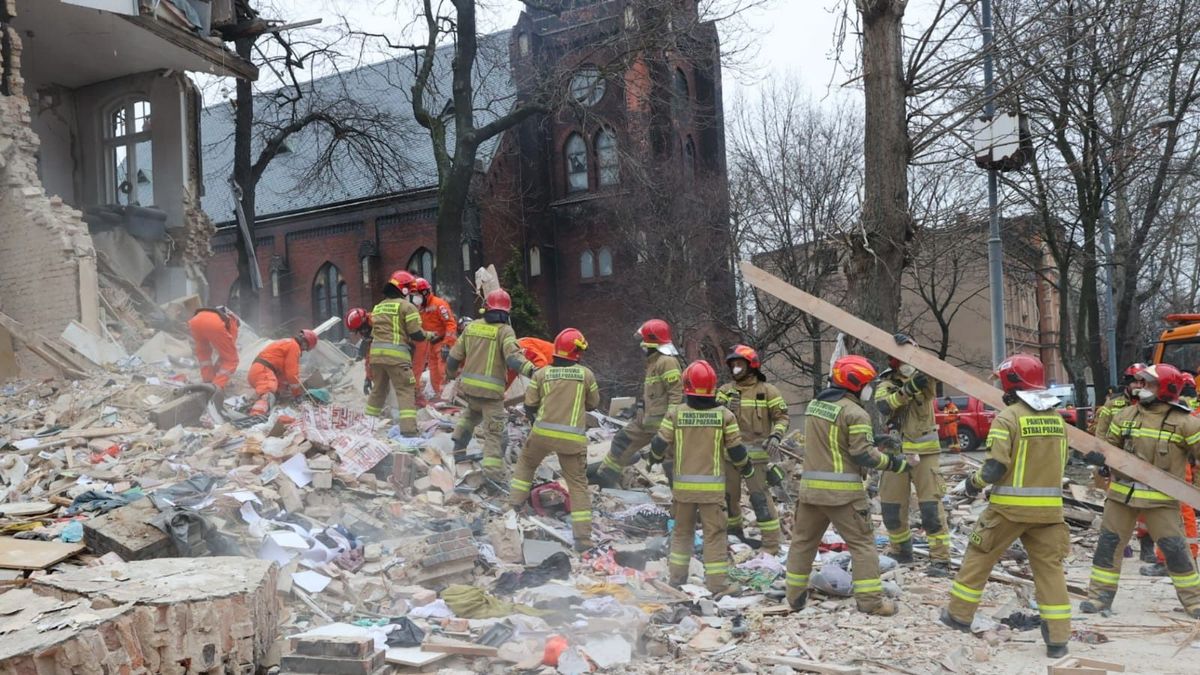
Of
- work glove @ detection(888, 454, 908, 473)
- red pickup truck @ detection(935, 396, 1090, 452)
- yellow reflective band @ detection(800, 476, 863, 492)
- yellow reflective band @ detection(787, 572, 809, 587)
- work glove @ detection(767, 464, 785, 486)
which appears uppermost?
work glove @ detection(888, 454, 908, 473)

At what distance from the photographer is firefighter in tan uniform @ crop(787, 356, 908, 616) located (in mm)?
7059

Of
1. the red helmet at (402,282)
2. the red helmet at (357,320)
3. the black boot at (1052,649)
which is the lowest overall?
the black boot at (1052,649)

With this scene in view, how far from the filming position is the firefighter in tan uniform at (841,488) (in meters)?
7.06

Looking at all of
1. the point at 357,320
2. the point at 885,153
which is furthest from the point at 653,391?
the point at 357,320

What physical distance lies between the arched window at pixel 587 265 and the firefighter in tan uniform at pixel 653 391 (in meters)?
22.4

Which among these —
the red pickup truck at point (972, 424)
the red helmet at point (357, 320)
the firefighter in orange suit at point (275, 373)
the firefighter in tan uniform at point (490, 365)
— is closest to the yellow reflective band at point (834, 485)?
the firefighter in tan uniform at point (490, 365)

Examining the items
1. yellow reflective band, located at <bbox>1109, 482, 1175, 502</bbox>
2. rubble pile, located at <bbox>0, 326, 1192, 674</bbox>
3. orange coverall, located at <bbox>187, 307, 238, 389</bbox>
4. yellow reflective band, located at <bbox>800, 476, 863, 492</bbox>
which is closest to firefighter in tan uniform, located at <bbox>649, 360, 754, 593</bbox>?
rubble pile, located at <bbox>0, 326, 1192, 674</bbox>

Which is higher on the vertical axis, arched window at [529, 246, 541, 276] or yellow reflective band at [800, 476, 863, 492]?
arched window at [529, 246, 541, 276]

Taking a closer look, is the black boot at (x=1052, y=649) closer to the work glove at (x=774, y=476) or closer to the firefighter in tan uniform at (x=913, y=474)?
the firefighter in tan uniform at (x=913, y=474)

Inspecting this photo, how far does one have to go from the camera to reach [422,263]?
32.8 m

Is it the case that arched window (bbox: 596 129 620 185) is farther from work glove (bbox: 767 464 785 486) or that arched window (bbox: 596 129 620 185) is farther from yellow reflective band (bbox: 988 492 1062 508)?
yellow reflective band (bbox: 988 492 1062 508)

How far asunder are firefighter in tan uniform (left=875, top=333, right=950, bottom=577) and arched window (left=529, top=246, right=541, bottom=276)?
2417cm

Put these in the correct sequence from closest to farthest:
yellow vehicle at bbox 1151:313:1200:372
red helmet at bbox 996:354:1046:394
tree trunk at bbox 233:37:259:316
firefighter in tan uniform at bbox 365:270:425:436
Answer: red helmet at bbox 996:354:1046:394 < firefighter in tan uniform at bbox 365:270:425:436 < yellow vehicle at bbox 1151:313:1200:372 < tree trunk at bbox 233:37:259:316

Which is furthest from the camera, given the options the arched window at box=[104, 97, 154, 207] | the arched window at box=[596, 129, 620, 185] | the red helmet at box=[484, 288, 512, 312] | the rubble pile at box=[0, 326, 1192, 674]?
the arched window at box=[596, 129, 620, 185]
